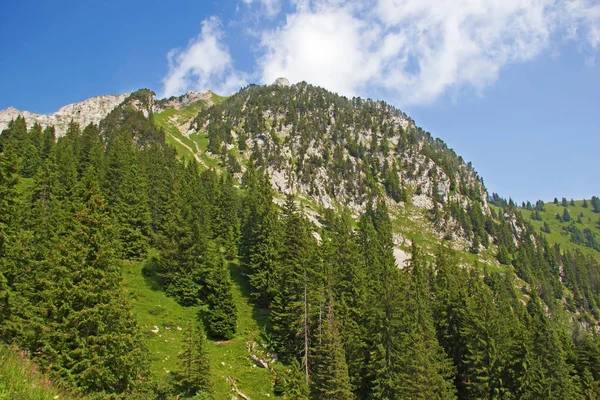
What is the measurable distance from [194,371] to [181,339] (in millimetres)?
9245

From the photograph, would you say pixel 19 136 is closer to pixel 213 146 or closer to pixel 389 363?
pixel 213 146

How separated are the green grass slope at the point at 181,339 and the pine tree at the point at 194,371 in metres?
1.26

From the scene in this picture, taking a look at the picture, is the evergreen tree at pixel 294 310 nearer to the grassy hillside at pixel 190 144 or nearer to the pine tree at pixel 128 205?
the pine tree at pixel 128 205

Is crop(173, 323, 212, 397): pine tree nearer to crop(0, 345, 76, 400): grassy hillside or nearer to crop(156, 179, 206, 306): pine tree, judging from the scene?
crop(0, 345, 76, 400): grassy hillside

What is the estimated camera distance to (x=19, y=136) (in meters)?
97.5

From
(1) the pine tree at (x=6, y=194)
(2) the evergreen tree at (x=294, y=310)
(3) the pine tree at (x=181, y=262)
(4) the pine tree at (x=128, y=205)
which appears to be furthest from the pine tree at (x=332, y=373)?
(4) the pine tree at (x=128, y=205)

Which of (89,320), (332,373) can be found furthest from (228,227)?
(89,320)

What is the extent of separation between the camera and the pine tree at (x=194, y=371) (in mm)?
28422

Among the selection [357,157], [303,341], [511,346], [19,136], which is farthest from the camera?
[357,157]

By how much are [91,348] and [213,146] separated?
158m

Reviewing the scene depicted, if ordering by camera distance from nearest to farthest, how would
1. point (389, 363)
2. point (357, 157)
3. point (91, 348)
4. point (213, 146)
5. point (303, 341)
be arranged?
point (91, 348) → point (389, 363) → point (303, 341) → point (213, 146) → point (357, 157)

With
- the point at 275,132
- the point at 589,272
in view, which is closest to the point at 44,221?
the point at 275,132

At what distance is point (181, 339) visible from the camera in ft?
121

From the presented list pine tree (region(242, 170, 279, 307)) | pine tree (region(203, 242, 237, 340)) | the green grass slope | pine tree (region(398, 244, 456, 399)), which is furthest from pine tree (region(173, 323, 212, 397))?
pine tree (region(398, 244, 456, 399))
